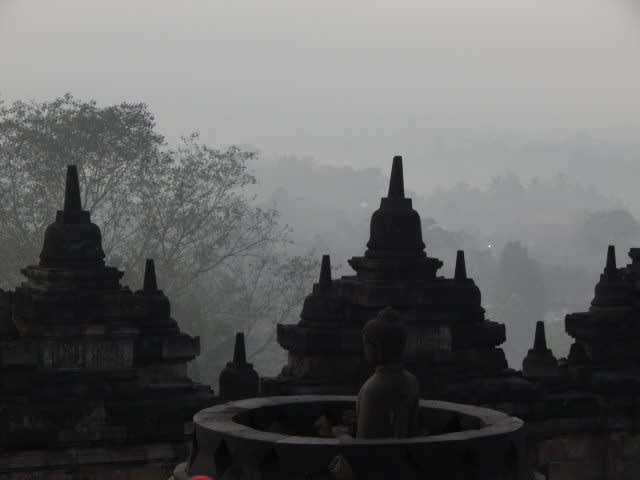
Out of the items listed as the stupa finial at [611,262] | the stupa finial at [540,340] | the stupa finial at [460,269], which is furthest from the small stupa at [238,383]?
the stupa finial at [611,262]

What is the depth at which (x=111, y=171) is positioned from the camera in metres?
39.3

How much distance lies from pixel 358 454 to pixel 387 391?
32.2 inches

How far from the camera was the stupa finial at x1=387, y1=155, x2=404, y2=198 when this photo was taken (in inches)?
648

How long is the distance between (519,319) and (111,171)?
61.7 meters

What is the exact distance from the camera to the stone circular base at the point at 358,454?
9375 mm

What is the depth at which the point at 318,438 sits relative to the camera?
32.1 feet

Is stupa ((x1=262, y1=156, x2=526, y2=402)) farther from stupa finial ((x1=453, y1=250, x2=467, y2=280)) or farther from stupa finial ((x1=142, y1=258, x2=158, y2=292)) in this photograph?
stupa finial ((x1=142, y1=258, x2=158, y2=292))

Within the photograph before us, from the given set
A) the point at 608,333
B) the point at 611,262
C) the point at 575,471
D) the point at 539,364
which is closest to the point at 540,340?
the point at 539,364

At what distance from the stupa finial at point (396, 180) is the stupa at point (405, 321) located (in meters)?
0.01

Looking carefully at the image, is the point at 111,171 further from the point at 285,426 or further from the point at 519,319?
the point at 519,319

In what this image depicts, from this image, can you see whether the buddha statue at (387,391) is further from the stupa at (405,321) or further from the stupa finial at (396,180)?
the stupa finial at (396,180)

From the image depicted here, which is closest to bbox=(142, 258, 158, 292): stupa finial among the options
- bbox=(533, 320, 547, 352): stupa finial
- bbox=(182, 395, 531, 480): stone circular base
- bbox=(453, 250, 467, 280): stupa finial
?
bbox=(453, 250, 467, 280): stupa finial

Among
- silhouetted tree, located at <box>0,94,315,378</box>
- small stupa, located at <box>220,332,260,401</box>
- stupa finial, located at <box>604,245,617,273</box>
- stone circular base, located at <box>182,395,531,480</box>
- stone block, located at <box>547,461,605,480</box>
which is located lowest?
stone block, located at <box>547,461,605,480</box>

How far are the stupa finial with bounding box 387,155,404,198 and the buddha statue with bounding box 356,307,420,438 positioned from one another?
20.7 ft
